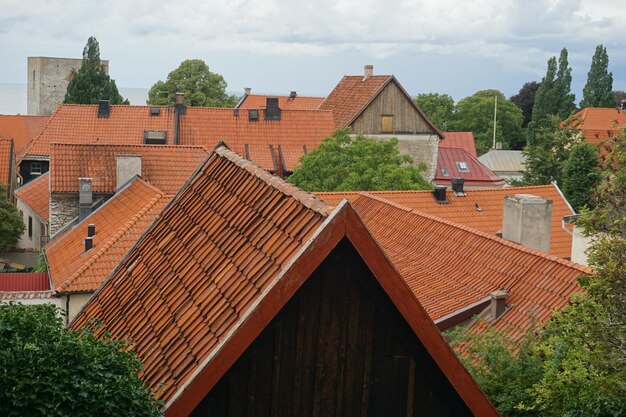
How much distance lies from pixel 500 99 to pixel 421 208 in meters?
72.6

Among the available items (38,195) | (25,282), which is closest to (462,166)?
(38,195)

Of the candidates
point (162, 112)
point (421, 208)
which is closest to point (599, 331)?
point (421, 208)

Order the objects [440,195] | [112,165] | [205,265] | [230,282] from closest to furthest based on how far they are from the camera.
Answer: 1. [230,282]
2. [205,265]
3. [440,195]
4. [112,165]

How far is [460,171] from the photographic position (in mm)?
56656

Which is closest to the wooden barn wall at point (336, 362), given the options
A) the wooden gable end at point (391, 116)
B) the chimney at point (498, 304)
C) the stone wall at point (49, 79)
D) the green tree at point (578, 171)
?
the chimney at point (498, 304)

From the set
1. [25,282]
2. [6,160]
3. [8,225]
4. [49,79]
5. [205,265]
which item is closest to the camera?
[205,265]

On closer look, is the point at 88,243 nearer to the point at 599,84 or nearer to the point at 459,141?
A: the point at 459,141

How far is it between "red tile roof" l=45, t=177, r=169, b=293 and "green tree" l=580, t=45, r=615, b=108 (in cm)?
7214

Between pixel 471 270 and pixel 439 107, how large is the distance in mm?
79130

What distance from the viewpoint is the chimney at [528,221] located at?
72.7 feet

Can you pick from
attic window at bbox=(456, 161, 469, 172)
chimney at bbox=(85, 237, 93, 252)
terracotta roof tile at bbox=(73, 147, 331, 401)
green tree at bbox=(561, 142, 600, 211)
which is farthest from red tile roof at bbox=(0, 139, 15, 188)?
terracotta roof tile at bbox=(73, 147, 331, 401)

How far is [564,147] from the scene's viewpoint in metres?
55.2

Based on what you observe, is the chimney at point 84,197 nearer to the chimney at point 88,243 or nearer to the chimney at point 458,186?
the chimney at point 88,243

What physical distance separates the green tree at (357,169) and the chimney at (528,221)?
12.5m
